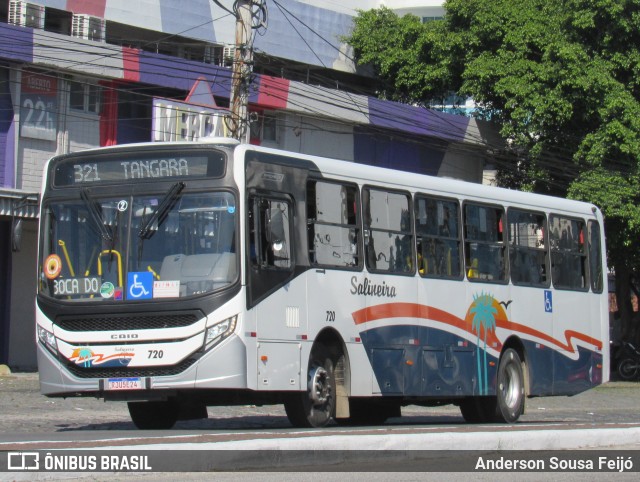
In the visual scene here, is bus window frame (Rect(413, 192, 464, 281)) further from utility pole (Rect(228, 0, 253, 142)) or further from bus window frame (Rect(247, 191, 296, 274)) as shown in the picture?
utility pole (Rect(228, 0, 253, 142))

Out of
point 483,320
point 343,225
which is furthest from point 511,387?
point 343,225

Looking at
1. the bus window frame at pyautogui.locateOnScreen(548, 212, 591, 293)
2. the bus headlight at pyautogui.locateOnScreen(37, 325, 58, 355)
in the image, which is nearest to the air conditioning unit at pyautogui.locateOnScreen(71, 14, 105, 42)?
the bus window frame at pyautogui.locateOnScreen(548, 212, 591, 293)

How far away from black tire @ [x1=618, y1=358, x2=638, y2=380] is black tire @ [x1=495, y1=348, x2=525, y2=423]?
1917 cm

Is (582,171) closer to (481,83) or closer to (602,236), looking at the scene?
(481,83)

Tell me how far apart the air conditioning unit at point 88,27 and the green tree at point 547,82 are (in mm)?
9779

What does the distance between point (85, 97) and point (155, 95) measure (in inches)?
77.7

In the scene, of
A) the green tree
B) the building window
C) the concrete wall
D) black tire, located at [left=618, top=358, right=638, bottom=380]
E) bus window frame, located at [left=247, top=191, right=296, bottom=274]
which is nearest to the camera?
bus window frame, located at [left=247, top=191, right=296, bottom=274]

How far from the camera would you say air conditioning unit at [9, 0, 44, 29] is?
2602cm

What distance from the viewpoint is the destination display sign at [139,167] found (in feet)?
42.5

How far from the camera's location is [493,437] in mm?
12148

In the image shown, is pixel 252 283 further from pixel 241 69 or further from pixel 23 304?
pixel 23 304

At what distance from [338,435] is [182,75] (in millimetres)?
18183

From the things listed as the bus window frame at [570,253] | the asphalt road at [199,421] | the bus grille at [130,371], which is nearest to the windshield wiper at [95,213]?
the bus grille at [130,371]

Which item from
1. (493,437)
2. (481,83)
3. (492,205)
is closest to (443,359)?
(492,205)
